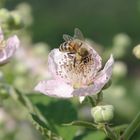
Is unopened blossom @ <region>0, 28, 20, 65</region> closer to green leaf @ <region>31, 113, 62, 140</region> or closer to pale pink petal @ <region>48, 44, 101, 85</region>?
pale pink petal @ <region>48, 44, 101, 85</region>

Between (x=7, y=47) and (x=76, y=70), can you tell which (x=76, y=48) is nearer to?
(x=76, y=70)

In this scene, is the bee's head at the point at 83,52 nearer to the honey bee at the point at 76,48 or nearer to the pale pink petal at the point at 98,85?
the honey bee at the point at 76,48

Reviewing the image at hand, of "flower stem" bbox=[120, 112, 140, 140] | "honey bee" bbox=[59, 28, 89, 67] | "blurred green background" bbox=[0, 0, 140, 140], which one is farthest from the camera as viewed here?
"blurred green background" bbox=[0, 0, 140, 140]

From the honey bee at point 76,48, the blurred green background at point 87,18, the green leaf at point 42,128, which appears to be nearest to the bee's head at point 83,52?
the honey bee at point 76,48

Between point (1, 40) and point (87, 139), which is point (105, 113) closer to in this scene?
point (87, 139)

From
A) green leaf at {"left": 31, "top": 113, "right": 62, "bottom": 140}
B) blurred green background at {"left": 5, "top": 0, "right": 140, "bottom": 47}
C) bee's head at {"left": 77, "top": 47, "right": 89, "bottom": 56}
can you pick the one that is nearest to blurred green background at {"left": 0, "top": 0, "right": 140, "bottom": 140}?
blurred green background at {"left": 5, "top": 0, "right": 140, "bottom": 47}

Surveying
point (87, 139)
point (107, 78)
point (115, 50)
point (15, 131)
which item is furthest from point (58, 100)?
point (115, 50)
